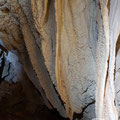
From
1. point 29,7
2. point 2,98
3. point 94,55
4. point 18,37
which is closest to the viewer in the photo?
point 94,55

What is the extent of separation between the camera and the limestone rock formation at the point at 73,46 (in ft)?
3.32

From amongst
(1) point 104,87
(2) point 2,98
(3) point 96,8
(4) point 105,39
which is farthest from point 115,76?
(2) point 2,98

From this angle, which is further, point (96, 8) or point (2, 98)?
point (2, 98)

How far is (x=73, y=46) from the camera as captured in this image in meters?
1.17

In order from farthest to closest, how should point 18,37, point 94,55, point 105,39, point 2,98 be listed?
point 2,98
point 18,37
point 94,55
point 105,39

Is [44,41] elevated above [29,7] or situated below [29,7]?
below

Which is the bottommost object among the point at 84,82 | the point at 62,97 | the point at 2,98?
the point at 2,98

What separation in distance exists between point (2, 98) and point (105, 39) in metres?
1.43

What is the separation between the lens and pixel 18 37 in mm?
1400

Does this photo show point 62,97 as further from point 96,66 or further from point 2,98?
point 2,98

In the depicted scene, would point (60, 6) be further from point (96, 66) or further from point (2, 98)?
point (2, 98)

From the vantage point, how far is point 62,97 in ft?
4.37

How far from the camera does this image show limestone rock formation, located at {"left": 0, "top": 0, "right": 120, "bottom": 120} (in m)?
1.01

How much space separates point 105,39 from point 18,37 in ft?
2.10
